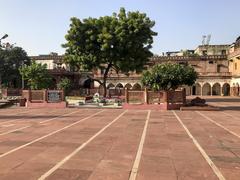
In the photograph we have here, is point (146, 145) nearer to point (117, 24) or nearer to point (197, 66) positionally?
point (117, 24)

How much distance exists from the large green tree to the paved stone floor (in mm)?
23742

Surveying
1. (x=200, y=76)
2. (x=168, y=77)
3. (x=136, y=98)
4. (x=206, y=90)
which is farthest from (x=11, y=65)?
(x=168, y=77)

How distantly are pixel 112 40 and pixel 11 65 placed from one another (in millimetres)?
27994

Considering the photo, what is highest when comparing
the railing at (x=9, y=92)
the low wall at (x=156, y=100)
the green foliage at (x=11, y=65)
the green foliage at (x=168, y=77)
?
the green foliage at (x=11, y=65)

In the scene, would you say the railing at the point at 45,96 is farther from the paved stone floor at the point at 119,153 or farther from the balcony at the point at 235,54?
the balcony at the point at 235,54

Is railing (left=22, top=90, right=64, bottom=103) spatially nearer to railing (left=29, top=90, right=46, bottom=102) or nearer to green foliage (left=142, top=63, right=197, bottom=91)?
railing (left=29, top=90, right=46, bottom=102)

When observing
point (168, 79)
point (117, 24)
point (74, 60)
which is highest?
point (117, 24)

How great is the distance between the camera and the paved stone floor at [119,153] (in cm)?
777

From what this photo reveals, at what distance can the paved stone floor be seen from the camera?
7.77 metres

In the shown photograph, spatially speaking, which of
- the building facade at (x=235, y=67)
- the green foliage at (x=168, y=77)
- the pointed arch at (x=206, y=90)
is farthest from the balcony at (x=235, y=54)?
the green foliage at (x=168, y=77)

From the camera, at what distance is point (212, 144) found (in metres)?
11.7

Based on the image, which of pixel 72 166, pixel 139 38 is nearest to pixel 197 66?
pixel 139 38

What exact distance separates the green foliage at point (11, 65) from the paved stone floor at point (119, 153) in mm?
45822

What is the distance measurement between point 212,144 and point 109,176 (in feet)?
17.3
